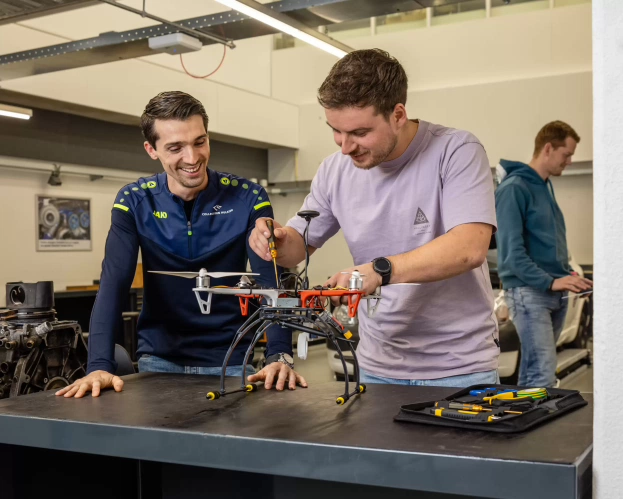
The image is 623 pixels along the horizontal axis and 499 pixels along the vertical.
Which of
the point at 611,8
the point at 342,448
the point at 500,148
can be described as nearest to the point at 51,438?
the point at 342,448

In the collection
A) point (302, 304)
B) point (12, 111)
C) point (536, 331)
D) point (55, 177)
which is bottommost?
point (536, 331)

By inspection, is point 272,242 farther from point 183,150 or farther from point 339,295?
point 183,150

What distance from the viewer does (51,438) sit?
1.39m

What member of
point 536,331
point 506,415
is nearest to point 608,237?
point 506,415

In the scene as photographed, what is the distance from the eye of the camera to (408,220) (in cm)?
184

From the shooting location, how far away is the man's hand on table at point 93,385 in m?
1.67

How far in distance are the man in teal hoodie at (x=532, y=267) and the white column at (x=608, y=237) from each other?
8.86 ft

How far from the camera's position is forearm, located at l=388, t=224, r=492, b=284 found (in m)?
1.55

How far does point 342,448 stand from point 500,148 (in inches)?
319

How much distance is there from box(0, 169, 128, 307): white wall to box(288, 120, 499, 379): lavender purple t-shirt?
5.18 metres

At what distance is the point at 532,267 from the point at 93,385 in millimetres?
2553

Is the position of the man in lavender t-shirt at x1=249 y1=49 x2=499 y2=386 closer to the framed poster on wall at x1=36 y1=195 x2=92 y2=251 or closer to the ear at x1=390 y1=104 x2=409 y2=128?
the ear at x1=390 y1=104 x2=409 y2=128

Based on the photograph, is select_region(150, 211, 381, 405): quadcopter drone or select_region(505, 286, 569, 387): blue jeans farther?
select_region(505, 286, 569, 387): blue jeans

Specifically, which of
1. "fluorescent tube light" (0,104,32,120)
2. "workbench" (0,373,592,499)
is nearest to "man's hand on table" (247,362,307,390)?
"workbench" (0,373,592,499)
